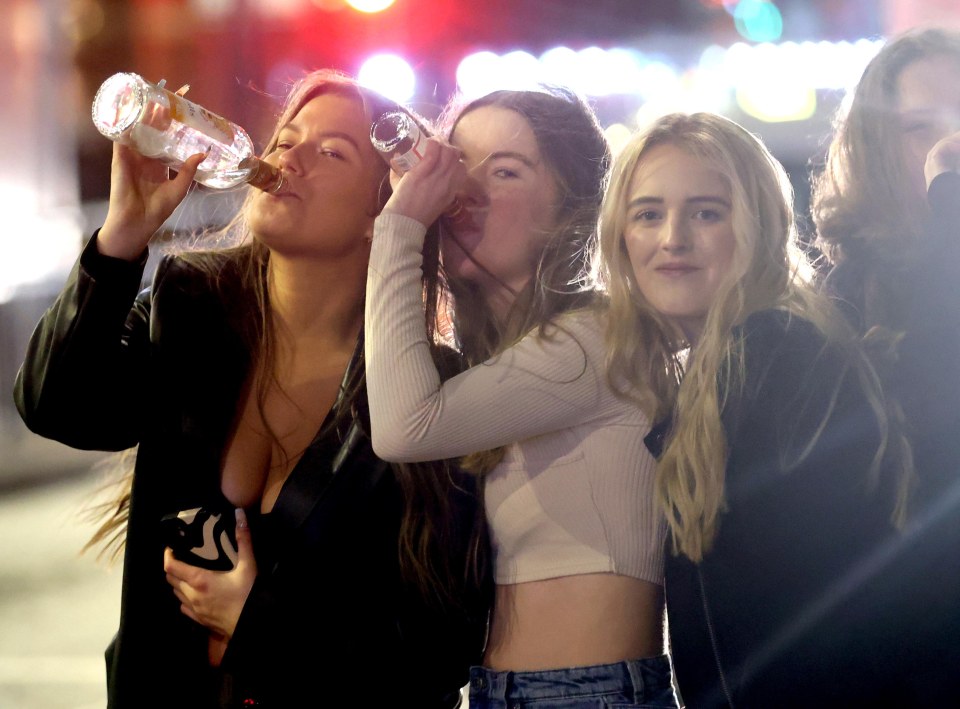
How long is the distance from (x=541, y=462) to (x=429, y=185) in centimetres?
56

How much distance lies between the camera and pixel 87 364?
6.07 feet

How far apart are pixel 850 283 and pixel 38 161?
9609mm

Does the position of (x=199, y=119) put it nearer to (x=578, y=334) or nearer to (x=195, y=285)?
(x=195, y=285)

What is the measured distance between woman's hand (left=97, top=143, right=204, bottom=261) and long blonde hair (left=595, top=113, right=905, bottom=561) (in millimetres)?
800

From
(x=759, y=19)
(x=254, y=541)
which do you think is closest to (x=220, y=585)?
(x=254, y=541)

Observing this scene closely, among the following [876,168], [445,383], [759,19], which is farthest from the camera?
[759,19]

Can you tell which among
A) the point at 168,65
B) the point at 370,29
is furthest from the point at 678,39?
the point at 168,65

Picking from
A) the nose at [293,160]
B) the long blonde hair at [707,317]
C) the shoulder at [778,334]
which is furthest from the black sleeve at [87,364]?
the shoulder at [778,334]

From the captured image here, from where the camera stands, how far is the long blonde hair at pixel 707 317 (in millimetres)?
1589

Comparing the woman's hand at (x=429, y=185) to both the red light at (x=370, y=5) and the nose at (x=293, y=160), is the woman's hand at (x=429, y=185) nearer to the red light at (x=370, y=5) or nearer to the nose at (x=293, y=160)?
the nose at (x=293, y=160)

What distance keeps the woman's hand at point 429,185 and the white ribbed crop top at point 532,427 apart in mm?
32

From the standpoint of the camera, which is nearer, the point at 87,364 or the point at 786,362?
the point at 786,362

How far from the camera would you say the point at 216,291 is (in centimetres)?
219

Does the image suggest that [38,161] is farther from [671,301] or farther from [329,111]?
[671,301]
